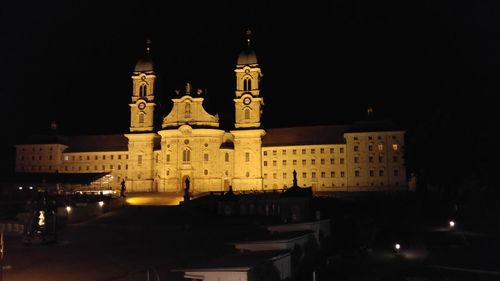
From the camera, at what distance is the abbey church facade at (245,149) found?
7356 cm

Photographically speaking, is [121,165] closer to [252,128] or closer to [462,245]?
[252,128]

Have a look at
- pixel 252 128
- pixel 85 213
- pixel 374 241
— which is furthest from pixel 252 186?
pixel 374 241

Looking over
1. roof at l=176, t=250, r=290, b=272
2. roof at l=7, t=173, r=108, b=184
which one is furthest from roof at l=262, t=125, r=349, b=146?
roof at l=176, t=250, r=290, b=272

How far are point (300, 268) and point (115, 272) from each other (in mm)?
9861

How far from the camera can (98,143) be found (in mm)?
85312

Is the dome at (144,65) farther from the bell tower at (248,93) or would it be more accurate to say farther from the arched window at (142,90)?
the bell tower at (248,93)

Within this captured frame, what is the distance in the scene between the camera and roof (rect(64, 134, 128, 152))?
8350cm

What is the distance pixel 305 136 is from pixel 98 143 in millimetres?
32392

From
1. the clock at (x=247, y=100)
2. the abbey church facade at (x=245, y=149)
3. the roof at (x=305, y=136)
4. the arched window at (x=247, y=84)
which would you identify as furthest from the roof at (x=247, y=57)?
the roof at (x=305, y=136)

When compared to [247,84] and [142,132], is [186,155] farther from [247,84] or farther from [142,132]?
[247,84]

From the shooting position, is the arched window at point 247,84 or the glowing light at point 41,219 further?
the arched window at point 247,84

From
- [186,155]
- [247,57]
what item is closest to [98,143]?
[186,155]

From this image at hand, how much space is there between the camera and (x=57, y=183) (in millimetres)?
67750

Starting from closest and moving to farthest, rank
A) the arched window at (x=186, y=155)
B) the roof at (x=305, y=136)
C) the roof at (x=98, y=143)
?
the arched window at (x=186, y=155) → the roof at (x=305, y=136) → the roof at (x=98, y=143)
